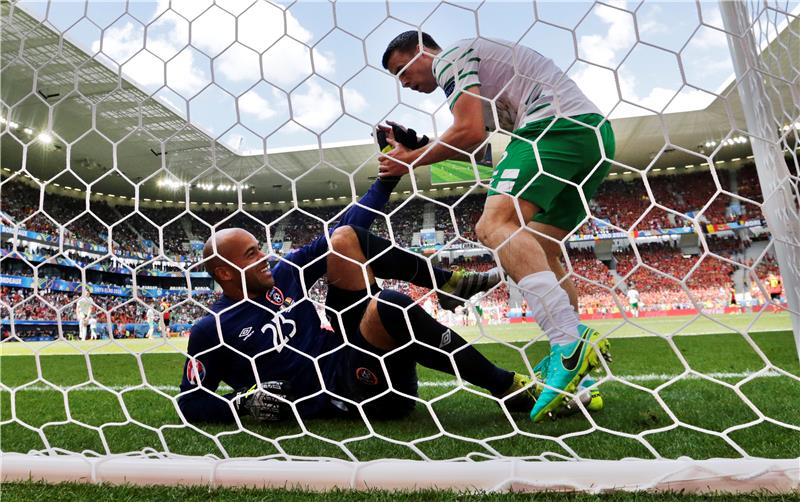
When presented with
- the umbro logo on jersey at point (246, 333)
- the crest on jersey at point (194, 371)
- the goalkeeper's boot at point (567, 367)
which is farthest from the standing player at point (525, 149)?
the crest on jersey at point (194, 371)

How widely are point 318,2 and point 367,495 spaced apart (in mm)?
1213

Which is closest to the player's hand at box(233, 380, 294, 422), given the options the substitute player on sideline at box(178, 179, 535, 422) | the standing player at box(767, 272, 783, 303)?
the substitute player on sideline at box(178, 179, 535, 422)

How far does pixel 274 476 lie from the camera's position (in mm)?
958

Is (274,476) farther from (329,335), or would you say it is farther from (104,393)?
(104,393)

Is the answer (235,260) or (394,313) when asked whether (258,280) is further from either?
(394,313)

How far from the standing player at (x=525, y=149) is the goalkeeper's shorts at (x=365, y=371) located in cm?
38

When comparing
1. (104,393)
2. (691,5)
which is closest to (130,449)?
(104,393)

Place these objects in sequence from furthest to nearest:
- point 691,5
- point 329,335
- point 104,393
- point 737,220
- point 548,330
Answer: point 737,220 < point 104,393 < point 329,335 < point 548,330 < point 691,5

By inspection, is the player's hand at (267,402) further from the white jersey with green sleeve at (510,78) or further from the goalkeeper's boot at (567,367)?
the white jersey with green sleeve at (510,78)

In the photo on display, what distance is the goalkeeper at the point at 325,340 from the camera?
1356mm

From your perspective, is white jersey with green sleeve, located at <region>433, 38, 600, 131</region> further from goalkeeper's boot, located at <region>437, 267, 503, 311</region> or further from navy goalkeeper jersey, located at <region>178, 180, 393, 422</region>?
goalkeeper's boot, located at <region>437, 267, 503, 311</region>

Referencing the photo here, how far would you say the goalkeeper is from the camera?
1.36m

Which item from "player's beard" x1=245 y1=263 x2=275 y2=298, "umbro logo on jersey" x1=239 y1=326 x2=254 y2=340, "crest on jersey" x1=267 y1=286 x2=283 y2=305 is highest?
"player's beard" x1=245 y1=263 x2=275 y2=298

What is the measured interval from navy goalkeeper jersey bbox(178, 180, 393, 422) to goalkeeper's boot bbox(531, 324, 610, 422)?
60cm
